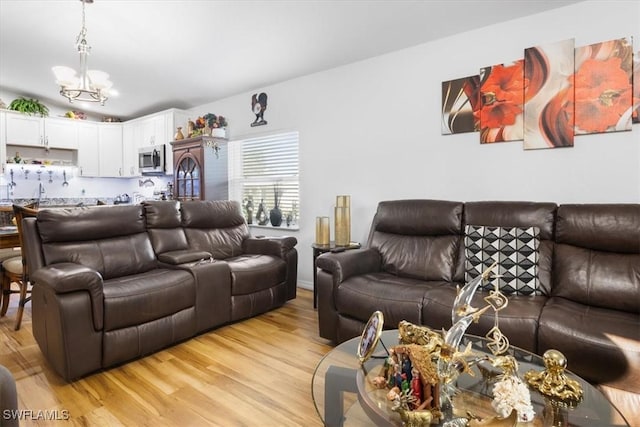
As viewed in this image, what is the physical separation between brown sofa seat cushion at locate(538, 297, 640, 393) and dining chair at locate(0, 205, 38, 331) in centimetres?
346

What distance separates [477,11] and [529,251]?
181 cm

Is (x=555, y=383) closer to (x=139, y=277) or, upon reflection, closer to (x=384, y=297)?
(x=384, y=297)

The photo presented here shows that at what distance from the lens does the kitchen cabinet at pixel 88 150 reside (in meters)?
5.86

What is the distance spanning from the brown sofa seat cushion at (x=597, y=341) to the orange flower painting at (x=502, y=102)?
1445 mm

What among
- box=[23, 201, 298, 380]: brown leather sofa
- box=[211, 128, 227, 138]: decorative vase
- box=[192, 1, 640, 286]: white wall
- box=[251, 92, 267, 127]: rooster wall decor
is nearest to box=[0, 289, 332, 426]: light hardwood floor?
box=[23, 201, 298, 380]: brown leather sofa

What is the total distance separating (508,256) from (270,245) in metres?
2.09

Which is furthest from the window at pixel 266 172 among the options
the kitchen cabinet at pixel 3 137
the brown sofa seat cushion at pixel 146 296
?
the kitchen cabinet at pixel 3 137

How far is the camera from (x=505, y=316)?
6.12 ft

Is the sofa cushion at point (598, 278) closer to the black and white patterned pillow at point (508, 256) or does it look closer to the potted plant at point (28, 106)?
the black and white patterned pillow at point (508, 256)

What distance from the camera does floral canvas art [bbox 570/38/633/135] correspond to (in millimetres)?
2287

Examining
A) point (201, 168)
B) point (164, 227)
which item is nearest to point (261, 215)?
point (201, 168)

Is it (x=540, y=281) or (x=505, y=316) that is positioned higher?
(x=540, y=281)

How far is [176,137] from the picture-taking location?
16.5 feet

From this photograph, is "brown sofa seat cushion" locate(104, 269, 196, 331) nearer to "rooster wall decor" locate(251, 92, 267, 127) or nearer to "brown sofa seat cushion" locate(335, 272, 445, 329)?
"brown sofa seat cushion" locate(335, 272, 445, 329)
